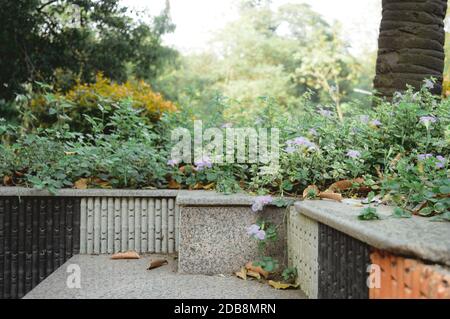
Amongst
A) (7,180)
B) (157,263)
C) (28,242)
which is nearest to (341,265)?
(157,263)

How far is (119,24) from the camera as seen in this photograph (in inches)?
382

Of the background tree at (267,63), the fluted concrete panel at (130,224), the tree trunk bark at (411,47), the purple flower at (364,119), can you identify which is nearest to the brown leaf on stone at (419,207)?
the purple flower at (364,119)

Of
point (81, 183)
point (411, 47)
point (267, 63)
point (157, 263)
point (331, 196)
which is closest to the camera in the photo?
point (331, 196)

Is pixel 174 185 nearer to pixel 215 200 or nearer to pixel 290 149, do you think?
pixel 215 200

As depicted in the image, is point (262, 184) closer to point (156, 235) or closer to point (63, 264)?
point (156, 235)

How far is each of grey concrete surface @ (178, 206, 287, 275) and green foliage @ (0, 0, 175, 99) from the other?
6.48 metres

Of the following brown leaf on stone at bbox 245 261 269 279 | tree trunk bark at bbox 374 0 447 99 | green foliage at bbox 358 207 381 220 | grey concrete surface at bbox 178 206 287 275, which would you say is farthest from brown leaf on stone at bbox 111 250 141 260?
tree trunk bark at bbox 374 0 447 99

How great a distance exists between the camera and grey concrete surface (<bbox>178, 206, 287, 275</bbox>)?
2.69m

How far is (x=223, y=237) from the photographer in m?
2.71

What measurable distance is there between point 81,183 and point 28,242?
477mm

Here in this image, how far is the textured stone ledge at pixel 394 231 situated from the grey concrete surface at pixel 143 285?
1.53ft
